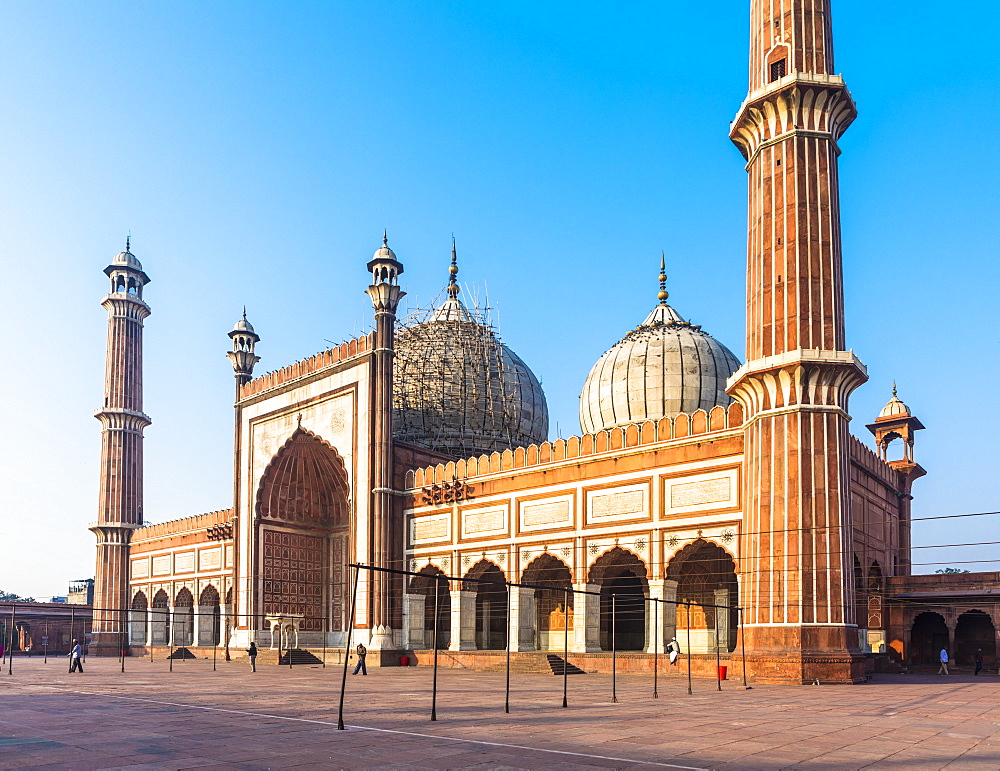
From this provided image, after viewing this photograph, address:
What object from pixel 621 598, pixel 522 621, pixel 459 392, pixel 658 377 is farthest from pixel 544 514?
pixel 459 392

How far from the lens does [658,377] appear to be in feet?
108

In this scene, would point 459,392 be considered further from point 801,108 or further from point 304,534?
point 801,108

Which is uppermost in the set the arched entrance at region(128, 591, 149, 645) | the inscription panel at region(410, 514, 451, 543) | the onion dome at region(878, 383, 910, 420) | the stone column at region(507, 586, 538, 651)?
the onion dome at region(878, 383, 910, 420)

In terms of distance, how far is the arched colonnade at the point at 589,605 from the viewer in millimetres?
25141

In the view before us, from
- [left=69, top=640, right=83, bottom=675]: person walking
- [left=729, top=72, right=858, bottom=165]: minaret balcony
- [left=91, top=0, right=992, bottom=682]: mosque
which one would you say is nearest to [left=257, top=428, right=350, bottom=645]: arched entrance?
[left=91, top=0, right=992, bottom=682]: mosque

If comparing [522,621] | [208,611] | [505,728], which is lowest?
[208,611]

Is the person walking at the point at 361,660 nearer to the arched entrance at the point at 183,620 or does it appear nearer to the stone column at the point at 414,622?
the stone column at the point at 414,622

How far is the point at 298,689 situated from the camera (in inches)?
735

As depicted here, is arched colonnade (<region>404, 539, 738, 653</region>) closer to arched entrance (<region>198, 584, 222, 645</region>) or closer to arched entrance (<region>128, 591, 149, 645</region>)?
arched entrance (<region>198, 584, 222, 645</region>)

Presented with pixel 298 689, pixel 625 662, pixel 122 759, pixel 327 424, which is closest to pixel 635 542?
pixel 625 662

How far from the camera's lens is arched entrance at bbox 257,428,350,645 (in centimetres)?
3622

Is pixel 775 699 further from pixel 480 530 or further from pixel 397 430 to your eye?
pixel 397 430

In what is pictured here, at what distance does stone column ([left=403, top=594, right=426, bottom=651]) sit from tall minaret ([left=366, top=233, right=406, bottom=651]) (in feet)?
0.89

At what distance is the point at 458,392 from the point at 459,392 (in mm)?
43
